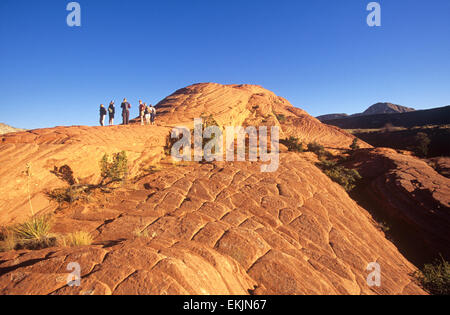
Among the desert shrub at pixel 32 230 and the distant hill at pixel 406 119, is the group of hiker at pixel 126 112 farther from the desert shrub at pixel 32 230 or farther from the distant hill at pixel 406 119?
the distant hill at pixel 406 119

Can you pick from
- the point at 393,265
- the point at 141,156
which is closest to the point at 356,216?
the point at 393,265

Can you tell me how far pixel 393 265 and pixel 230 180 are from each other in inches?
215

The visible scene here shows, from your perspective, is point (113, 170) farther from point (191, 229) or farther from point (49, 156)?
point (191, 229)

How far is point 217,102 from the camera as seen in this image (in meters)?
22.2

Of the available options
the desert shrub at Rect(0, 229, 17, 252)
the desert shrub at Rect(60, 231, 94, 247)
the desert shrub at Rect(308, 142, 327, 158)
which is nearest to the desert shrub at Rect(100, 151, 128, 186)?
the desert shrub at Rect(0, 229, 17, 252)

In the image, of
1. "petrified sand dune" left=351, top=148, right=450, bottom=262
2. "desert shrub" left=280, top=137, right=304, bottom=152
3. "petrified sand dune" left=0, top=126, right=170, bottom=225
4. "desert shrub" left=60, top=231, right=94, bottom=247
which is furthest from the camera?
"desert shrub" left=280, top=137, right=304, bottom=152

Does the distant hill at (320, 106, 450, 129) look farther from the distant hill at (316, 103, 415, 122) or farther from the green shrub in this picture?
the green shrub

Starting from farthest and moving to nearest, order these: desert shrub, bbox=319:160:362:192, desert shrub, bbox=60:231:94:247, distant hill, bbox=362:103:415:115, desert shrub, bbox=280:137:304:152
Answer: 1. distant hill, bbox=362:103:415:115
2. desert shrub, bbox=280:137:304:152
3. desert shrub, bbox=319:160:362:192
4. desert shrub, bbox=60:231:94:247

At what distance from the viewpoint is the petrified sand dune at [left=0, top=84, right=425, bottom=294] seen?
110 inches

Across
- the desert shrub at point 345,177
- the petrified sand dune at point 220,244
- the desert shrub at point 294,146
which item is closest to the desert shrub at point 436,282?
the petrified sand dune at point 220,244

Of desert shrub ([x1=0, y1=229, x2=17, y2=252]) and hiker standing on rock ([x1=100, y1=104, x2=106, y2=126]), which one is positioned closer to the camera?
desert shrub ([x1=0, y1=229, x2=17, y2=252])

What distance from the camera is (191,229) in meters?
4.76

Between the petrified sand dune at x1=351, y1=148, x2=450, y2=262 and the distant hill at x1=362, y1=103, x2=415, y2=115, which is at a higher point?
the distant hill at x1=362, y1=103, x2=415, y2=115

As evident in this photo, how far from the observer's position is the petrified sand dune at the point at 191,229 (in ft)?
9.16
